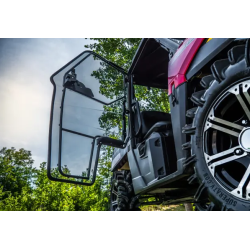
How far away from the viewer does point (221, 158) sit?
1.47 metres

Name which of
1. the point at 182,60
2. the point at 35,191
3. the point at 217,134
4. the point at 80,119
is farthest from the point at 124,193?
the point at 35,191

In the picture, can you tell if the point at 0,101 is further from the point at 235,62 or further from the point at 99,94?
the point at 235,62

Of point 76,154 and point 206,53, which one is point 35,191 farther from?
point 206,53

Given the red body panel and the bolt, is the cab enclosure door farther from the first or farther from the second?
the bolt

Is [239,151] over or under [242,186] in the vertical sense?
over

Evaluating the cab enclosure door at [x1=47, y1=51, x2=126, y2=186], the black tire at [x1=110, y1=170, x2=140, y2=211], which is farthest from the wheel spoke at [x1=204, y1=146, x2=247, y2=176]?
the black tire at [x1=110, y1=170, x2=140, y2=211]

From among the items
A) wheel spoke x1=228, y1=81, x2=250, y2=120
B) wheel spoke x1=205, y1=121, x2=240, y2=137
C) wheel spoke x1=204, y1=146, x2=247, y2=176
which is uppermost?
wheel spoke x1=228, y1=81, x2=250, y2=120

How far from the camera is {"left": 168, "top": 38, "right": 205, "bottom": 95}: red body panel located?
187 centimetres

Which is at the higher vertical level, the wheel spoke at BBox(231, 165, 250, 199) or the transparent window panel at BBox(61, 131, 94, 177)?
the transparent window panel at BBox(61, 131, 94, 177)

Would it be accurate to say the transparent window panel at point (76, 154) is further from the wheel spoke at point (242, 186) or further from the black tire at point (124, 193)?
the wheel spoke at point (242, 186)

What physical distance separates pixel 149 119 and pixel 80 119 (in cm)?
73

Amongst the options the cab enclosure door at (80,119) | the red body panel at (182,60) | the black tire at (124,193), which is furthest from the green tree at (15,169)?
the red body panel at (182,60)

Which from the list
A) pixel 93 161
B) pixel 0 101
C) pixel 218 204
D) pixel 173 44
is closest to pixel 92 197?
pixel 0 101

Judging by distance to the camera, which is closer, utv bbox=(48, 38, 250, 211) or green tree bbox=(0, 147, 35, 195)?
utv bbox=(48, 38, 250, 211)
